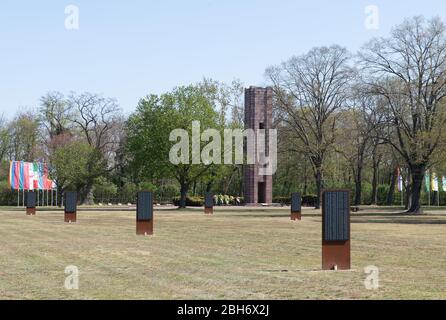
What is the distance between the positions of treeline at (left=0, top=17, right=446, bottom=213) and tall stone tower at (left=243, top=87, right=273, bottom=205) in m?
3.19

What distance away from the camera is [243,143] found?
76.3 m

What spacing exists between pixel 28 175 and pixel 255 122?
24.1 metres

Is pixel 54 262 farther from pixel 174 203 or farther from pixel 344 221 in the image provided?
pixel 174 203

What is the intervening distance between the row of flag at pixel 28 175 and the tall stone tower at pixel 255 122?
20890 mm

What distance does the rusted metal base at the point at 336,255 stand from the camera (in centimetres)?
1366

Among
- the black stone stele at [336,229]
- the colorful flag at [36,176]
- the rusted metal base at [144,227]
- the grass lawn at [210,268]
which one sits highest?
the colorful flag at [36,176]

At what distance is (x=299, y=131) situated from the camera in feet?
214

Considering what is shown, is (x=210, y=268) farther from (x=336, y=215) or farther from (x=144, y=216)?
(x=144, y=216)

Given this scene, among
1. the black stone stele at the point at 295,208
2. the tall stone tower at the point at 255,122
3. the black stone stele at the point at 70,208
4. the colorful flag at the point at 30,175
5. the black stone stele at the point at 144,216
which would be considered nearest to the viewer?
the black stone stele at the point at 144,216

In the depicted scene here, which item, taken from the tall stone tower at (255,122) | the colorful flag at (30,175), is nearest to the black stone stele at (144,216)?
the colorful flag at (30,175)

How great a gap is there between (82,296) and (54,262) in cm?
502

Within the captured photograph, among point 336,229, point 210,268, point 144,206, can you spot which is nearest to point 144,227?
point 144,206

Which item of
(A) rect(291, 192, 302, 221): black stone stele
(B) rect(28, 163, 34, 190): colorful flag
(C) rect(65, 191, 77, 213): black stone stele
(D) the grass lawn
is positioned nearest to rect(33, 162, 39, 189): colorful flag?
(B) rect(28, 163, 34, 190): colorful flag

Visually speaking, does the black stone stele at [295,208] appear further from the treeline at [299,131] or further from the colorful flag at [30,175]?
the colorful flag at [30,175]
